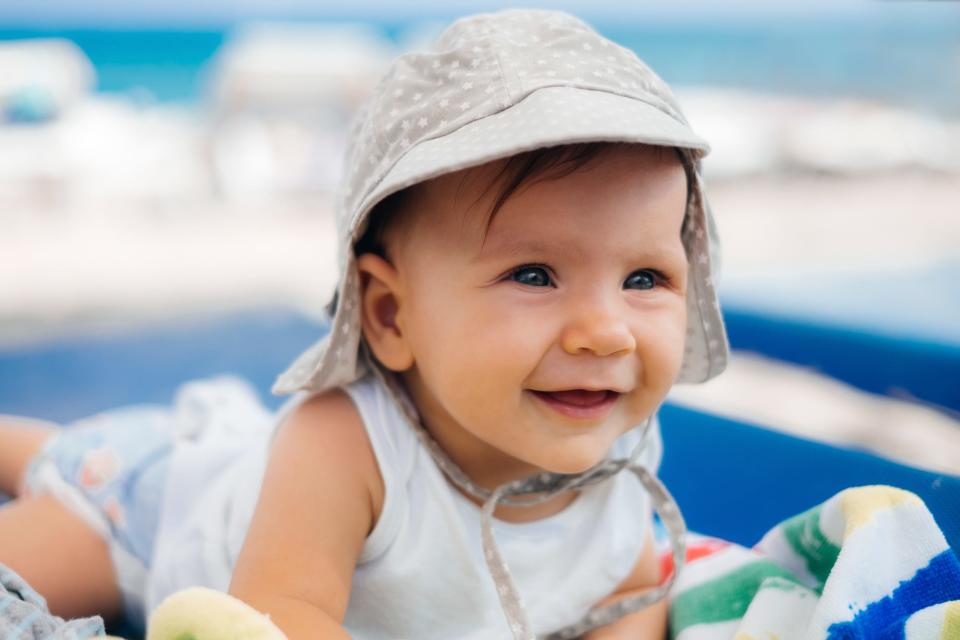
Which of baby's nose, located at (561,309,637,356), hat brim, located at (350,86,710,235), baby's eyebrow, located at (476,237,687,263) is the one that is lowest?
baby's nose, located at (561,309,637,356)

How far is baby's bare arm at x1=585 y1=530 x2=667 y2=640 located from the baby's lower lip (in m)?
0.22

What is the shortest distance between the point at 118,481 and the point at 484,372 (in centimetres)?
52

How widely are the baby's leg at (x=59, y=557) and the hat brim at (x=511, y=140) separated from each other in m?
0.32

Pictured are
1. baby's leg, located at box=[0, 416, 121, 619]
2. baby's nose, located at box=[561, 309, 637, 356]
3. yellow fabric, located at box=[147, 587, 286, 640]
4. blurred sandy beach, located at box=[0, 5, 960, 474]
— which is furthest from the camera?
blurred sandy beach, located at box=[0, 5, 960, 474]

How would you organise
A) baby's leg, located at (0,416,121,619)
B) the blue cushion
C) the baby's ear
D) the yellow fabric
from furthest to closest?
the blue cushion < baby's leg, located at (0,416,121,619) < the baby's ear < the yellow fabric

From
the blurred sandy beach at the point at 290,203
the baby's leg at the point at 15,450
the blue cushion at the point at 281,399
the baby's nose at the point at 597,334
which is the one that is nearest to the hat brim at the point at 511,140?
the baby's nose at the point at 597,334

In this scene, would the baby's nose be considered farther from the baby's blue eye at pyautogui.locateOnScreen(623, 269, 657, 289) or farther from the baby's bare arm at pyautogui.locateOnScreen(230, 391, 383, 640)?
the baby's bare arm at pyautogui.locateOnScreen(230, 391, 383, 640)

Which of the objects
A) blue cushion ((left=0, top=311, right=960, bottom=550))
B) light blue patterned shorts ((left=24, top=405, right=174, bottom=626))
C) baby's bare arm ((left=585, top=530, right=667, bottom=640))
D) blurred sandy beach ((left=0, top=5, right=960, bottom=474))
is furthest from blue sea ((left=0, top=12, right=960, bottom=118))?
light blue patterned shorts ((left=24, top=405, right=174, bottom=626))

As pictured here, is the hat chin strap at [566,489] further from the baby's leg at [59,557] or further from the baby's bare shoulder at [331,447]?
the baby's leg at [59,557]

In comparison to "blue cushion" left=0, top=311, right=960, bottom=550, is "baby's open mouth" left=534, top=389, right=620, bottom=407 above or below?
above

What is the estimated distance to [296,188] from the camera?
729 cm

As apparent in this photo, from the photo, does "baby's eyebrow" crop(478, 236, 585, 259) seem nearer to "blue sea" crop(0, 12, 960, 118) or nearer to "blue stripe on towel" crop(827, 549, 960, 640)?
"blue stripe on towel" crop(827, 549, 960, 640)

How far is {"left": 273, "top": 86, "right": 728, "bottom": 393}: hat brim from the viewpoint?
528 mm

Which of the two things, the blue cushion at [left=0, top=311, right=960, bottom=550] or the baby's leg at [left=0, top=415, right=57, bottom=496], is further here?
the baby's leg at [left=0, top=415, right=57, bottom=496]
